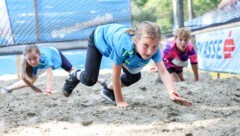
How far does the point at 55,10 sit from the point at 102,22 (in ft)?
3.10

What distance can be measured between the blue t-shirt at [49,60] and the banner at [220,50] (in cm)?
255

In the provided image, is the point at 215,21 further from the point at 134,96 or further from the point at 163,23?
the point at 134,96

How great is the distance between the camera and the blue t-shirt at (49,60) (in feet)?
18.2

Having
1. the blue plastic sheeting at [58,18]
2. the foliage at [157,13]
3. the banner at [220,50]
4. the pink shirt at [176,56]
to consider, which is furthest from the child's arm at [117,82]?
the foliage at [157,13]

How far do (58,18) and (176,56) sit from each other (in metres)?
3.19

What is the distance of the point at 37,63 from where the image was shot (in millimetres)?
5344

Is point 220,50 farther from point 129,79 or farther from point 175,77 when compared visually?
point 129,79

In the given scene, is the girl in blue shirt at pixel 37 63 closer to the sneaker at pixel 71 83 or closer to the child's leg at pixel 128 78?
the sneaker at pixel 71 83

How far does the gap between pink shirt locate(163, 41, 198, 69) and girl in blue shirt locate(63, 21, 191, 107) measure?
7.11 ft

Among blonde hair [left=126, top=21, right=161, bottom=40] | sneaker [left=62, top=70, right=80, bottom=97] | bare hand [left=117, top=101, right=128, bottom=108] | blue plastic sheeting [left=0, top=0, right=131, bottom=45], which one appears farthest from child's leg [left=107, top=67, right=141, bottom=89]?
blue plastic sheeting [left=0, top=0, right=131, bottom=45]

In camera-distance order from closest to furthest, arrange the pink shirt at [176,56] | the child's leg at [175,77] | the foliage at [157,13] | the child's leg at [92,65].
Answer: the child's leg at [92,65] → the pink shirt at [176,56] → the child's leg at [175,77] → the foliage at [157,13]

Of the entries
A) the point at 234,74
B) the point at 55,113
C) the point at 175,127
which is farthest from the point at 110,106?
the point at 234,74

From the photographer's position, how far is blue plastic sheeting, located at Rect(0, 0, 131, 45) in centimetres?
816

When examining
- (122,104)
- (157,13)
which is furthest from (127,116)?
(157,13)
